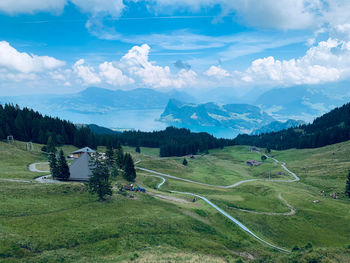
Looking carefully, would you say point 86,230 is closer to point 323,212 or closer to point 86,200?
point 86,200

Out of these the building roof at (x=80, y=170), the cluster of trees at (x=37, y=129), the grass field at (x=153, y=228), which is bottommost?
the grass field at (x=153, y=228)

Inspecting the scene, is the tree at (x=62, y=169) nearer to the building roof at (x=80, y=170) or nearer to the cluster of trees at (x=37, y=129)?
the building roof at (x=80, y=170)

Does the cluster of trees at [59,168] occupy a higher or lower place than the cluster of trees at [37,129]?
lower

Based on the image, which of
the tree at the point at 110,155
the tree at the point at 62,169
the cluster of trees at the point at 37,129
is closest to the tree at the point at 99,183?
the tree at the point at 62,169

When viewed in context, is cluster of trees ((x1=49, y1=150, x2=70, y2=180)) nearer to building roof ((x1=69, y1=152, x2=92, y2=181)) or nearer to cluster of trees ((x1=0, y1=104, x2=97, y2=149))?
building roof ((x1=69, y1=152, x2=92, y2=181))

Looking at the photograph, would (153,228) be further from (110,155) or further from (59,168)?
(110,155)

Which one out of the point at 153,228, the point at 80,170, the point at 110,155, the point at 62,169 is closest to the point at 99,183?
the point at 153,228

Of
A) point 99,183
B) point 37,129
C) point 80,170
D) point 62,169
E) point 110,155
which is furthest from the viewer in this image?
point 37,129

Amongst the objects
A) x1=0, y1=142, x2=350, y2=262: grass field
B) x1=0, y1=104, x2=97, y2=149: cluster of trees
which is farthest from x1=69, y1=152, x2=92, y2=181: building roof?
x1=0, y1=104, x2=97, y2=149: cluster of trees

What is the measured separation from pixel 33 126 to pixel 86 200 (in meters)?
110

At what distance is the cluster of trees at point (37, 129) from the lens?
11912cm

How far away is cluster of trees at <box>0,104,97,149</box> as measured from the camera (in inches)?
4690

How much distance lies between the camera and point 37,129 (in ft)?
427

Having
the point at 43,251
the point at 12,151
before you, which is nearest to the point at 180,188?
the point at 43,251
